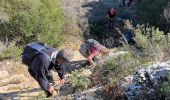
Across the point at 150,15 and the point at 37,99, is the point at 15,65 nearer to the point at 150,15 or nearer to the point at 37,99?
the point at 37,99

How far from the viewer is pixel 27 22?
1603 centimetres

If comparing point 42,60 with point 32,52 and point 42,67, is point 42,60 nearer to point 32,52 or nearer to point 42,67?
point 42,67

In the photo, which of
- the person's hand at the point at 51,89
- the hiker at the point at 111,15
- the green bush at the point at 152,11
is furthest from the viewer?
the hiker at the point at 111,15

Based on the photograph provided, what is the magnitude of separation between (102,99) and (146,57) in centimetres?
204

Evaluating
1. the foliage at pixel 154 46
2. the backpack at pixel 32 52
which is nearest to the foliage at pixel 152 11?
the foliage at pixel 154 46

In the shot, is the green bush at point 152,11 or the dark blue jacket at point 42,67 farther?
the green bush at point 152,11

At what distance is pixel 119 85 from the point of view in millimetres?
7090

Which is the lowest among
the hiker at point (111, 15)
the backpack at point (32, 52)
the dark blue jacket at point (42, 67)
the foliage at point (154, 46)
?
the hiker at point (111, 15)

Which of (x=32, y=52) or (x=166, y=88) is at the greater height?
(x=32, y=52)

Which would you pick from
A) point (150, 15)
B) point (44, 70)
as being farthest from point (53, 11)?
point (44, 70)

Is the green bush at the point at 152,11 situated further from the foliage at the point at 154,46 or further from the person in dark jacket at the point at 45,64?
the person in dark jacket at the point at 45,64

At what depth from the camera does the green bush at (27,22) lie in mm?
16047

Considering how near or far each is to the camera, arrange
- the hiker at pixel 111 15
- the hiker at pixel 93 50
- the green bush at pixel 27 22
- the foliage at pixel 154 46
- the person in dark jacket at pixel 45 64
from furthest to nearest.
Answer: the hiker at pixel 111 15 → the green bush at pixel 27 22 → the hiker at pixel 93 50 → the foliage at pixel 154 46 → the person in dark jacket at pixel 45 64

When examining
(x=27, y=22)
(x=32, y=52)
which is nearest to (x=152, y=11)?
(x=27, y=22)
